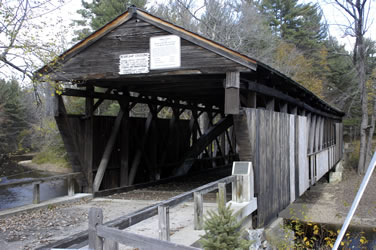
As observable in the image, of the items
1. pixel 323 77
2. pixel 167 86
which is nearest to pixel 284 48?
pixel 323 77

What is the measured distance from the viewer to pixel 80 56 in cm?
805

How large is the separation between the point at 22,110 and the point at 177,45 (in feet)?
71.3

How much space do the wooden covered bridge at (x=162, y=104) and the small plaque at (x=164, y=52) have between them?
19mm

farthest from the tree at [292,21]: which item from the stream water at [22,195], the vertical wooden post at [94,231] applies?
the vertical wooden post at [94,231]

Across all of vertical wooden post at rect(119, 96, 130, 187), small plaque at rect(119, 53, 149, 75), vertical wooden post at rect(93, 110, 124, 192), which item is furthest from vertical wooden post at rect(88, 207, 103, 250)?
vertical wooden post at rect(119, 96, 130, 187)

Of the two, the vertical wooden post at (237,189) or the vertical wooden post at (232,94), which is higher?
the vertical wooden post at (232,94)

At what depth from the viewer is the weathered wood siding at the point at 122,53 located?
7008mm

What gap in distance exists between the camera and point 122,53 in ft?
25.2

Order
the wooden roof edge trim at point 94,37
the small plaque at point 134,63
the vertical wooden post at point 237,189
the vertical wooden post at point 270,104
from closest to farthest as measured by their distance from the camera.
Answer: the vertical wooden post at point 237,189
the small plaque at point 134,63
the wooden roof edge trim at point 94,37
the vertical wooden post at point 270,104

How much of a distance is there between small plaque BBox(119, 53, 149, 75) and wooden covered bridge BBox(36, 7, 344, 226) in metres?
0.02

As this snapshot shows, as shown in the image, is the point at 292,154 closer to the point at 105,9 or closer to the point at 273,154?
the point at 273,154

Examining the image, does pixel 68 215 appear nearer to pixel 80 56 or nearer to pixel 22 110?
pixel 80 56

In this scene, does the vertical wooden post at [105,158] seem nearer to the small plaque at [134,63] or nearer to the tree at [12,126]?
the small plaque at [134,63]

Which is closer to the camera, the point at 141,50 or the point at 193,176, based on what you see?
the point at 141,50
